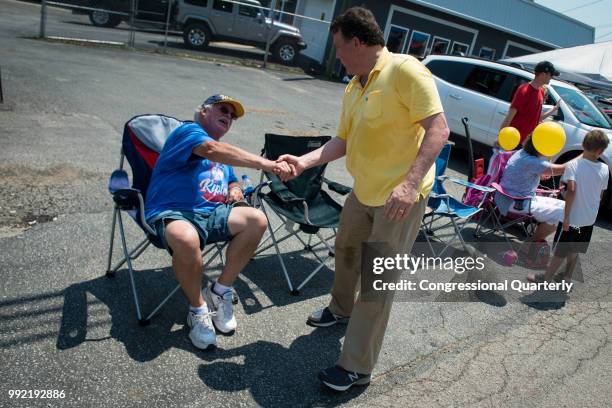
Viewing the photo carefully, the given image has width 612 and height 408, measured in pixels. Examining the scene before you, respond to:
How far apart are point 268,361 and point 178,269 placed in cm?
76

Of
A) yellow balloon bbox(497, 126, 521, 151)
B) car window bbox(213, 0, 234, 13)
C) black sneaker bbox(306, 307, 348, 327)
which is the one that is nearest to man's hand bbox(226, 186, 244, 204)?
black sneaker bbox(306, 307, 348, 327)

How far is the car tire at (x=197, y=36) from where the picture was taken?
15711mm

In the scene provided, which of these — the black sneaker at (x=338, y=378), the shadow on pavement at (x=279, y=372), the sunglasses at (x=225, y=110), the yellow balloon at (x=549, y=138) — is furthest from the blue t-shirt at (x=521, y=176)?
the sunglasses at (x=225, y=110)

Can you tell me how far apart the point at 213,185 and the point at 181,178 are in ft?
0.82

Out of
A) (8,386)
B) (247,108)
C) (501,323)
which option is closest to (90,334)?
(8,386)

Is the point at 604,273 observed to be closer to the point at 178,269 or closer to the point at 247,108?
the point at 178,269

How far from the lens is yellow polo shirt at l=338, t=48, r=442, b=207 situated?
7.07ft

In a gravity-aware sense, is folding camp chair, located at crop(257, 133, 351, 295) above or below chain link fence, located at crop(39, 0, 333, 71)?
below

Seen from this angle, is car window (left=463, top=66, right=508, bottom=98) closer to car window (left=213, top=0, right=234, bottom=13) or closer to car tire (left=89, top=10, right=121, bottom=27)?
car window (left=213, top=0, right=234, bottom=13)

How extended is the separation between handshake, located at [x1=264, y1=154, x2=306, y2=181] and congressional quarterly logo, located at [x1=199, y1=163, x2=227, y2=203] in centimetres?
44

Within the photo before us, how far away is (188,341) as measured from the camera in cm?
275

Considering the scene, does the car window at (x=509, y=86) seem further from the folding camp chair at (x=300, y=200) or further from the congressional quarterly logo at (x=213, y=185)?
the congressional quarterly logo at (x=213, y=185)

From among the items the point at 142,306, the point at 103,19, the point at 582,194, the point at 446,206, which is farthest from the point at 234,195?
the point at 103,19

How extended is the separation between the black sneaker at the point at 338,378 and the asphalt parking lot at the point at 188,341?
0.07m
